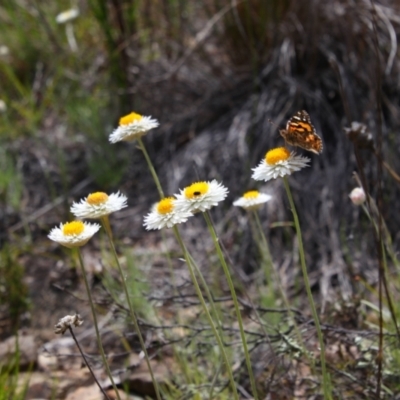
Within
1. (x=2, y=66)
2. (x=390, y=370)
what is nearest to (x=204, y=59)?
(x=2, y=66)

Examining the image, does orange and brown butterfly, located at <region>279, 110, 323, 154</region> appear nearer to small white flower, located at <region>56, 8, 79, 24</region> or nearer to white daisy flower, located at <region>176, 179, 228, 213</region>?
white daisy flower, located at <region>176, 179, 228, 213</region>

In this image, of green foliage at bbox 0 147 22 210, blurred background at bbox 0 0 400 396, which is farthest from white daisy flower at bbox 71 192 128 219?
green foliage at bbox 0 147 22 210

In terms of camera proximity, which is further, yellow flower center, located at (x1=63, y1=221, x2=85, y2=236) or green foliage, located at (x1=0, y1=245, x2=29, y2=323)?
green foliage, located at (x1=0, y1=245, x2=29, y2=323)

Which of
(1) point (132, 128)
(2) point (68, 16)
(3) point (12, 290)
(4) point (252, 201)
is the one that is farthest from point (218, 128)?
(1) point (132, 128)

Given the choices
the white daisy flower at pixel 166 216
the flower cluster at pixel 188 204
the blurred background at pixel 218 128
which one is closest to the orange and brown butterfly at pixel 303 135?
the flower cluster at pixel 188 204

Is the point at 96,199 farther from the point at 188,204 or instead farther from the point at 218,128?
the point at 218,128

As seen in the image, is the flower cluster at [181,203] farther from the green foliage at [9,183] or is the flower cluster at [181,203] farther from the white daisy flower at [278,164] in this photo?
the green foliage at [9,183]

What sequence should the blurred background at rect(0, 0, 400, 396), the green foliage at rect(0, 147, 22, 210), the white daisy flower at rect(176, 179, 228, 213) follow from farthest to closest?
1. the green foliage at rect(0, 147, 22, 210)
2. the blurred background at rect(0, 0, 400, 396)
3. the white daisy flower at rect(176, 179, 228, 213)
